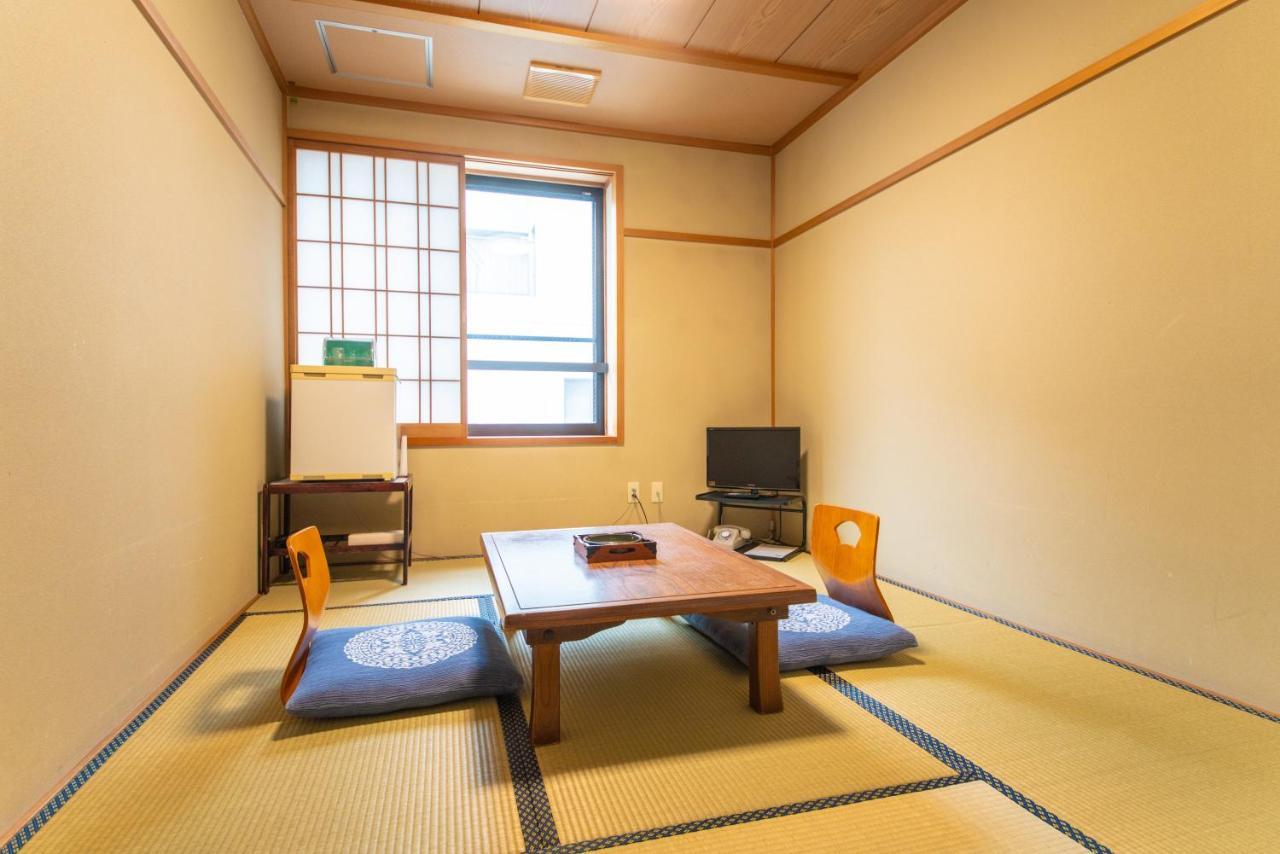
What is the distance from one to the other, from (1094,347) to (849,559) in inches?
45.1

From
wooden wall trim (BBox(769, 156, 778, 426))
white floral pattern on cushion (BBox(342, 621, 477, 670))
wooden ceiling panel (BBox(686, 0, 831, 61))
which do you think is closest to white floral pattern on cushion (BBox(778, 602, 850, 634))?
white floral pattern on cushion (BBox(342, 621, 477, 670))

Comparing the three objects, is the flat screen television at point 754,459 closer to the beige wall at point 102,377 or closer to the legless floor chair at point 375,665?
the legless floor chair at point 375,665

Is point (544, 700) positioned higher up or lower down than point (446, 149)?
lower down

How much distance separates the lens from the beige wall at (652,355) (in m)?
3.90

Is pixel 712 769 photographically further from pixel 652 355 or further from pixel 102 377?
pixel 652 355

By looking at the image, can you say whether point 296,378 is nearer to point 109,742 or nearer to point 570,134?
point 109,742

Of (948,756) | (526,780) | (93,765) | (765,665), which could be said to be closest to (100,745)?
(93,765)

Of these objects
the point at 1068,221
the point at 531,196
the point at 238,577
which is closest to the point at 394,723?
the point at 238,577

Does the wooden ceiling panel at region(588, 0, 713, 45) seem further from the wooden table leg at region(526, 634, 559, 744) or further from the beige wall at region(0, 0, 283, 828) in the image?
the wooden table leg at region(526, 634, 559, 744)

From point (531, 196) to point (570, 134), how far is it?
47cm

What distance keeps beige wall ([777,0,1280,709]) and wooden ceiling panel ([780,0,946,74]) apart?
14 cm

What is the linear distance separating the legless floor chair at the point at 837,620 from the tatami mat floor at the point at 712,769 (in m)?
0.07

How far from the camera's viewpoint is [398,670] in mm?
1892

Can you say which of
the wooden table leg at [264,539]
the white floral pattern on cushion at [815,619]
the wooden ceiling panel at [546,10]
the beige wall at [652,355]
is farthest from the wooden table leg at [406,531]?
the wooden ceiling panel at [546,10]
